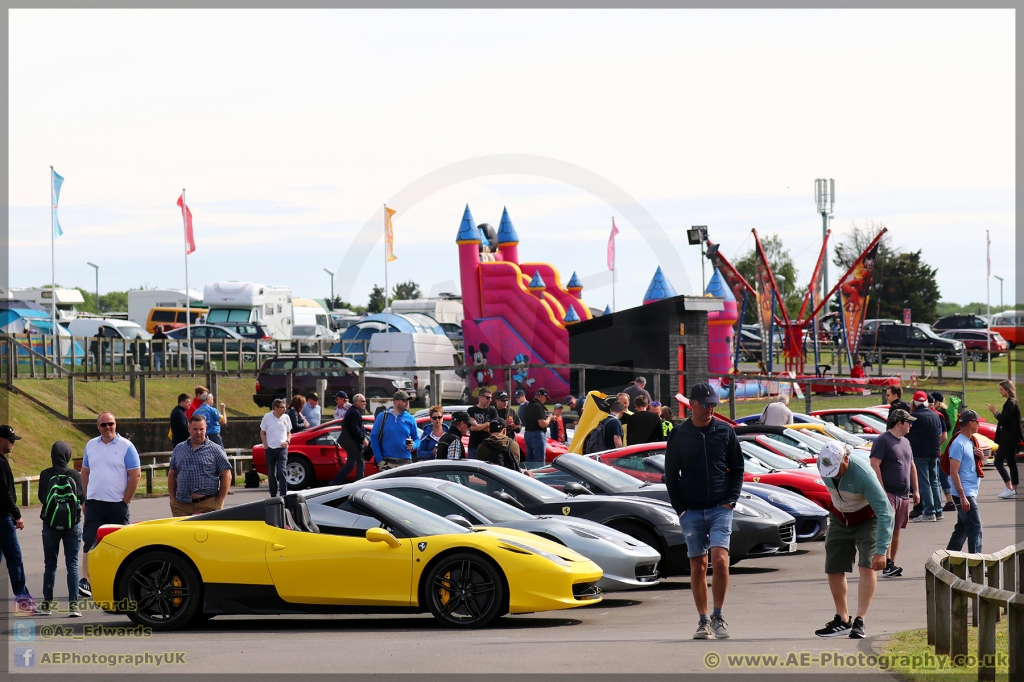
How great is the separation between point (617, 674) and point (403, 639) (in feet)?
7.37

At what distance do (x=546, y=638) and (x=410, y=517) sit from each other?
5.70 feet

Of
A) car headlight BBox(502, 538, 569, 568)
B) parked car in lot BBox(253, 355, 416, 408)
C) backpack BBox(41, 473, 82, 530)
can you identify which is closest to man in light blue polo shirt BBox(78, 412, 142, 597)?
backpack BBox(41, 473, 82, 530)

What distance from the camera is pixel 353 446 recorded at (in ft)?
60.1

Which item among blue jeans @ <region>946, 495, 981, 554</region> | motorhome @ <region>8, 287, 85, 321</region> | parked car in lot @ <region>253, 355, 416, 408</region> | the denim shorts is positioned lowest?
blue jeans @ <region>946, 495, 981, 554</region>

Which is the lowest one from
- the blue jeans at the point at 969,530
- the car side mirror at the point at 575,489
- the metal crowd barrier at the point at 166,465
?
the metal crowd barrier at the point at 166,465

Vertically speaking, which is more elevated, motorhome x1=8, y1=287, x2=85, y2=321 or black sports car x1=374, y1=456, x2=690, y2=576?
motorhome x1=8, y1=287, x2=85, y2=321

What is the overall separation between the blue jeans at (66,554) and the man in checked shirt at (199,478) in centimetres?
131

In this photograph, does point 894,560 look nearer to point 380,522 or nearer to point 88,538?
point 380,522

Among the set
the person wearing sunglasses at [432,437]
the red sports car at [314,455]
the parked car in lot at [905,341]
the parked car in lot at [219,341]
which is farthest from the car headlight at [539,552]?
the parked car in lot at [905,341]

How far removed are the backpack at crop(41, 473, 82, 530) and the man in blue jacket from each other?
764cm

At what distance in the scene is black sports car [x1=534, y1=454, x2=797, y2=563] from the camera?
12.7 m

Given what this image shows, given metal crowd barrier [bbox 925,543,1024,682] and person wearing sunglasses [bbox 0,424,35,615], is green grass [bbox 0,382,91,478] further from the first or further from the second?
metal crowd barrier [bbox 925,543,1024,682]

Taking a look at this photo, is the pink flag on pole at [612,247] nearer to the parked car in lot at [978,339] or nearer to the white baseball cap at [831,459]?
the parked car in lot at [978,339]

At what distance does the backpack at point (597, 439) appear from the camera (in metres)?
18.4
